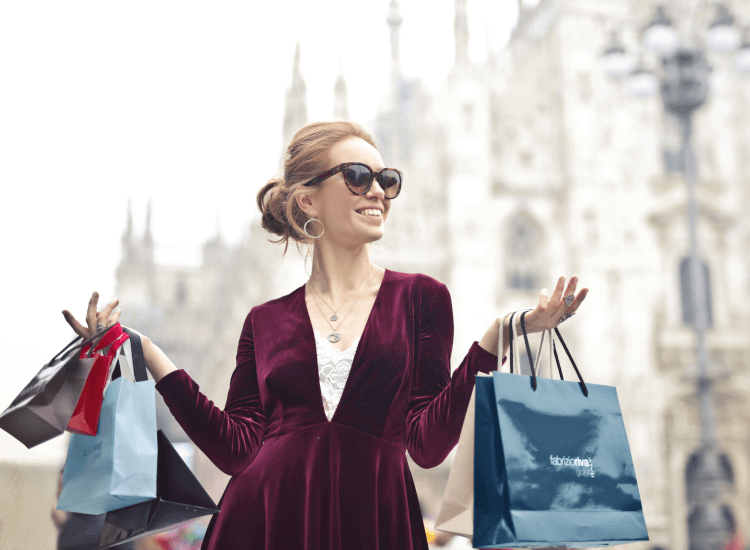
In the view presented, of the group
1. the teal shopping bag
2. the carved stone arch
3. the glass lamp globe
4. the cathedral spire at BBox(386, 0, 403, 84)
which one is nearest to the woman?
the teal shopping bag

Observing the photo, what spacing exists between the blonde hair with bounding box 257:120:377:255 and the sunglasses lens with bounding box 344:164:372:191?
0.30 feet

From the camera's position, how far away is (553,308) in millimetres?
1301

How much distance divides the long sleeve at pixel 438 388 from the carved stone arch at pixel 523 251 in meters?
13.6

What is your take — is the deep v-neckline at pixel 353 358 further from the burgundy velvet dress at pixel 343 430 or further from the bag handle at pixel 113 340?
the bag handle at pixel 113 340

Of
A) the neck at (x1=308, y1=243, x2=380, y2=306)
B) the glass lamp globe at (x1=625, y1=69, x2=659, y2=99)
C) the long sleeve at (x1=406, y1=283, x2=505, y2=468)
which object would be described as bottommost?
the long sleeve at (x1=406, y1=283, x2=505, y2=468)

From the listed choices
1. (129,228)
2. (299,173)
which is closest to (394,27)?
(129,228)

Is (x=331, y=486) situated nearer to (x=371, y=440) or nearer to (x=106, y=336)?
(x=371, y=440)

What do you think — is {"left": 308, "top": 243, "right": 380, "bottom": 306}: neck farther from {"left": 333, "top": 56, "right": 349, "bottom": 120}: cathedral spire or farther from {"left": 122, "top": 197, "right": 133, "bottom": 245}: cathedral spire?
{"left": 122, "top": 197, "right": 133, "bottom": 245}: cathedral spire

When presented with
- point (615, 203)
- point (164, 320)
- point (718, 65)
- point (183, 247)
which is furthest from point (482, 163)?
point (183, 247)

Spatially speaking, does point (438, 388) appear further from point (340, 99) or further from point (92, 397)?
point (340, 99)

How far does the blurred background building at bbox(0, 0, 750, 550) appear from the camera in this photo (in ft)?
45.8

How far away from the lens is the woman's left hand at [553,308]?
4.22 feet

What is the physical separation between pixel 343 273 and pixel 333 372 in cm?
30

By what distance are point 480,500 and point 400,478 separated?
0.26 meters
